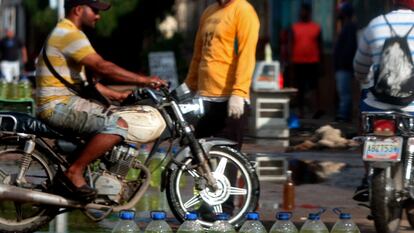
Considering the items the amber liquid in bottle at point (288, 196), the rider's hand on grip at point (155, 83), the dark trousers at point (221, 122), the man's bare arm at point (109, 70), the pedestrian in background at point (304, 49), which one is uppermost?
the man's bare arm at point (109, 70)

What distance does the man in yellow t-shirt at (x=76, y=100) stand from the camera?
28.0 ft

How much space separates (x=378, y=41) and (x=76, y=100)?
2.12 meters

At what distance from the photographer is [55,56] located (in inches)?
340

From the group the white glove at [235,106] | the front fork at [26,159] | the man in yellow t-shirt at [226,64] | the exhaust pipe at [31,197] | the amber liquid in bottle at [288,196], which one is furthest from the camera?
the amber liquid in bottle at [288,196]

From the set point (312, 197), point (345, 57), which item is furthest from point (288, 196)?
point (345, 57)

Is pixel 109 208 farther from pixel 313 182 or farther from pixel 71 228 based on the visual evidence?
pixel 313 182

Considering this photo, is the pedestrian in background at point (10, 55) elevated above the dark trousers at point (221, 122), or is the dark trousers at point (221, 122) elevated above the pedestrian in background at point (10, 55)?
the dark trousers at point (221, 122)

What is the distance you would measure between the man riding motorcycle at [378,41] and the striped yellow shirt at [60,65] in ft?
6.31

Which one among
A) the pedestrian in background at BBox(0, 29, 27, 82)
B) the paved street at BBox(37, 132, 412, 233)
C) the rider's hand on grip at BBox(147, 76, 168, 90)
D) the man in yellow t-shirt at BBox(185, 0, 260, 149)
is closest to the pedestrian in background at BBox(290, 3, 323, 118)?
the paved street at BBox(37, 132, 412, 233)

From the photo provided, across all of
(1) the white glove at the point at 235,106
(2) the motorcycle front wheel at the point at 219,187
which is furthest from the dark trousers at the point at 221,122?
(2) the motorcycle front wheel at the point at 219,187

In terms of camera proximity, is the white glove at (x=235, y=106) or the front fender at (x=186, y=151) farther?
the white glove at (x=235, y=106)

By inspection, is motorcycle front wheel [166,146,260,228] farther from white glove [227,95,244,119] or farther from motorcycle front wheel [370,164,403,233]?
motorcycle front wheel [370,164,403,233]

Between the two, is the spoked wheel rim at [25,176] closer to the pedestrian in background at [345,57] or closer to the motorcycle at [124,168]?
the motorcycle at [124,168]

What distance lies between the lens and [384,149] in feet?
27.3
